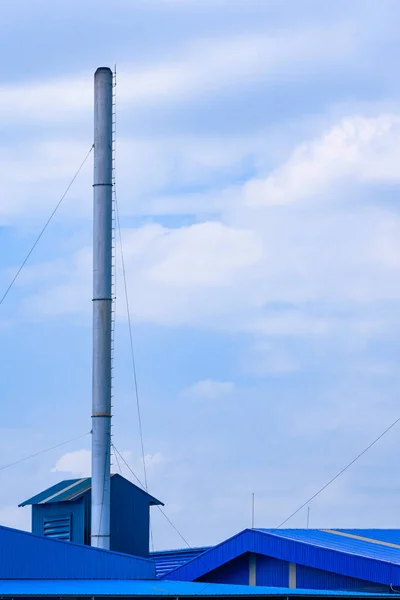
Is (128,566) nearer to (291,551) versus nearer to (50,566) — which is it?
(50,566)

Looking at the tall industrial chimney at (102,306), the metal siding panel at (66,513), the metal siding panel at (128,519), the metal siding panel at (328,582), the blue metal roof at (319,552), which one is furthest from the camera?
the metal siding panel at (128,519)

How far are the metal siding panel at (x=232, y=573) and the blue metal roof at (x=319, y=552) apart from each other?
1.65 ft

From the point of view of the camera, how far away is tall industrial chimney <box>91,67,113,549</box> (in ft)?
159

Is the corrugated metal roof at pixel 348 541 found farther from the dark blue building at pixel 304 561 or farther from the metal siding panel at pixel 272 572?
the metal siding panel at pixel 272 572

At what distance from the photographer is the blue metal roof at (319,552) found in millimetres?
36344

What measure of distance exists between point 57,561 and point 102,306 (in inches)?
562

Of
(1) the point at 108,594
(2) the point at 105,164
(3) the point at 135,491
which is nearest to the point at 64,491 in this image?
(3) the point at 135,491

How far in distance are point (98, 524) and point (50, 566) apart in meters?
9.76

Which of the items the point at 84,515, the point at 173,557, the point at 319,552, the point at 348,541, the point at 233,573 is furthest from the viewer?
the point at 173,557

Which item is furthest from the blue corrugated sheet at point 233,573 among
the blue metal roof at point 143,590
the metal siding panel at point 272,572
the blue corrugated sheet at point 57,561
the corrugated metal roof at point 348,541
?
the blue metal roof at point 143,590

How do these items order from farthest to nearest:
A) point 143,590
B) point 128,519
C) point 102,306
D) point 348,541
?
point 128,519 < point 102,306 < point 348,541 < point 143,590

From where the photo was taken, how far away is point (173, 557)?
2101 inches

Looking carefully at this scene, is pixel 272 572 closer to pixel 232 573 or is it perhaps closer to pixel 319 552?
pixel 232 573

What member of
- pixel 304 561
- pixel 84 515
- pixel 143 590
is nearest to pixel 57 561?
pixel 143 590
